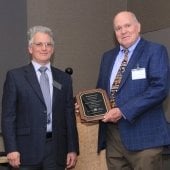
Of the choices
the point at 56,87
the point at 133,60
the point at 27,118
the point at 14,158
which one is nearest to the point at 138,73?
the point at 133,60

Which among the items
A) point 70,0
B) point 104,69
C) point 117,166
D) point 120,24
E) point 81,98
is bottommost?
point 117,166

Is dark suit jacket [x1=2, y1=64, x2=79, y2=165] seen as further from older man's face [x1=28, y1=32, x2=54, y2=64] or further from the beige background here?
the beige background

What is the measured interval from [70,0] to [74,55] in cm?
59

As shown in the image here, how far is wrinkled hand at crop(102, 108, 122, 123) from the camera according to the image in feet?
8.92

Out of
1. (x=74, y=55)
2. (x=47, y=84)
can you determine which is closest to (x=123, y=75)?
(x=47, y=84)

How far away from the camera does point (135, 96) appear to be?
273cm

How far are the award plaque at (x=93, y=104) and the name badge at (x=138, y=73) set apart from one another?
26 cm

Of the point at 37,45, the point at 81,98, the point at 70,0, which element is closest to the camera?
the point at 37,45

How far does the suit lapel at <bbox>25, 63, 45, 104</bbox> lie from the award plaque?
0.36 meters

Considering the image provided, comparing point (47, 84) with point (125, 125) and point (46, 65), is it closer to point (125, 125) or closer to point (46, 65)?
point (46, 65)

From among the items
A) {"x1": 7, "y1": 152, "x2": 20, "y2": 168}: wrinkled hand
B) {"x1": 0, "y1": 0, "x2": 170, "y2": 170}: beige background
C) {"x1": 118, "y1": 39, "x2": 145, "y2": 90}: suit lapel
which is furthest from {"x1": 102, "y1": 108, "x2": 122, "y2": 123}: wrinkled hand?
{"x1": 0, "y1": 0, "x2": 170, "y2": 170}: beige background

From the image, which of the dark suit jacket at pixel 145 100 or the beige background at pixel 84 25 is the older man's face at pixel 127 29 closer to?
the dark suit jacket at pixel 145 100

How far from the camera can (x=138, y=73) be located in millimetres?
2738

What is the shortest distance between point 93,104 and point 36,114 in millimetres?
453
